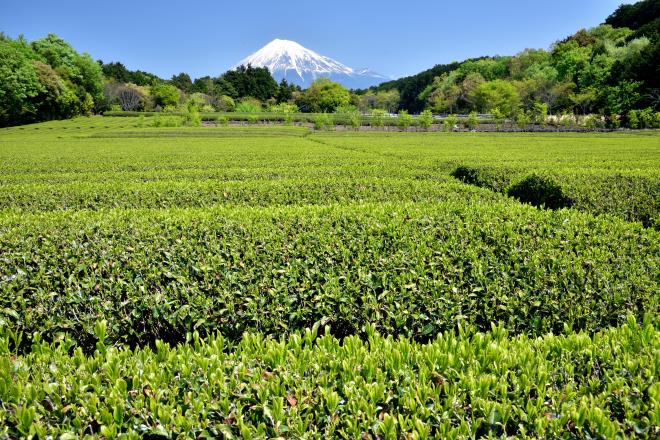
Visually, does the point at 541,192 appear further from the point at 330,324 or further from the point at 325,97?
the point at 325,97

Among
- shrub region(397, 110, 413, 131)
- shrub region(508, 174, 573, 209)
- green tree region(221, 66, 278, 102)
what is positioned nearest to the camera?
shrub region(508, 174, 573, 209)

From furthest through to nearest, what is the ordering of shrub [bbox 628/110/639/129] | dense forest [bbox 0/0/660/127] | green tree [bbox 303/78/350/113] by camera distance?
1. green tree [bbox 303/78/350/113]
2. dense forest [bbox 0/0/660/127]
3. shrub [bbox 628/110/639/129]

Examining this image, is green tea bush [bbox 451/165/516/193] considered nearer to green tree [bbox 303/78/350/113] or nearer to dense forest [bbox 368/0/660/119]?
dense forest [bbox 368/0/660/119]

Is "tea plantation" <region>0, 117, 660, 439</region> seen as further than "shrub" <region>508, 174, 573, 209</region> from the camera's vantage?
No

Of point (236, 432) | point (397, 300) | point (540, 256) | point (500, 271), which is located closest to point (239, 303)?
point (397, 300)

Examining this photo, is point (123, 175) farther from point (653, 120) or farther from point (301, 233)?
point (653, 120)

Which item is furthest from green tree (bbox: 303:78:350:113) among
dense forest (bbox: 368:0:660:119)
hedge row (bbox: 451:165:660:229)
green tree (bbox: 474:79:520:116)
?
hedge row (bbox: 451:165:660:229)

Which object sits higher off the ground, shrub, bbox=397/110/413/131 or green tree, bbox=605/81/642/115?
green tree, bbox=605/81/642/115

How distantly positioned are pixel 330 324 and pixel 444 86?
116429 millimetres

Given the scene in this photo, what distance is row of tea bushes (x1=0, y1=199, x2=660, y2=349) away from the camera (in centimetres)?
386

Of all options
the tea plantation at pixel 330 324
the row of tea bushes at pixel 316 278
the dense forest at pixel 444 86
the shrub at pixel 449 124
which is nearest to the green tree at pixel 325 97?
the dense forest at pixel 444 86

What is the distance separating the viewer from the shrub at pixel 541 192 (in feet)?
32.7

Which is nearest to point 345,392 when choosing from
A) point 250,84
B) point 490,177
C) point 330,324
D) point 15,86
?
point 330,324

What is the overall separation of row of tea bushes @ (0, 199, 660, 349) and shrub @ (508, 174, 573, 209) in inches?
211
